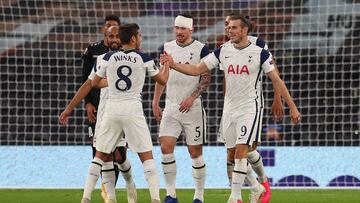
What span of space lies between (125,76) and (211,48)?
8153 millimetres

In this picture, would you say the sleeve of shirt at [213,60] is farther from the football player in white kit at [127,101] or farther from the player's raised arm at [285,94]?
the football player in white kit at [127,101]

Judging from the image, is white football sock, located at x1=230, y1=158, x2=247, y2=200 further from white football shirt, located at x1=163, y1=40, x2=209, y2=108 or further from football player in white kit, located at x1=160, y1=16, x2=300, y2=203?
white football shirt, located at x1=163, y1=40, x2=209, y2=108

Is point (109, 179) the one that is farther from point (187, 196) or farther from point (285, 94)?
point (187, 196)

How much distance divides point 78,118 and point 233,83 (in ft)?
23.7

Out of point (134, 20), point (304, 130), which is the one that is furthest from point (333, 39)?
point (134, 20)

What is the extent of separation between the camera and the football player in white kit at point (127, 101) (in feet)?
29.1

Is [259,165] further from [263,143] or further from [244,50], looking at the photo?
[263,143]

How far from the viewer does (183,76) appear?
1015 cm

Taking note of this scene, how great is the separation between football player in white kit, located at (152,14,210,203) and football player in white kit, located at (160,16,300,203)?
0.55 meters

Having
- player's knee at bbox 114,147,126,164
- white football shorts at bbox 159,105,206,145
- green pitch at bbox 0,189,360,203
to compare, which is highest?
white football shorts at bbox 159,105,206,145

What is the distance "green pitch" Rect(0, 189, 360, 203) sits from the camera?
11180mm

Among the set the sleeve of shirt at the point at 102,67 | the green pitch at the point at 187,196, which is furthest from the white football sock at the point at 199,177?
the sleeve of shirt at the point at 102,67

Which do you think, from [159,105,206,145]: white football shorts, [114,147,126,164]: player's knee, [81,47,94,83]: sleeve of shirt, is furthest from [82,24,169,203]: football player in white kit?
[81,47,94,83]: sleeve of shirt

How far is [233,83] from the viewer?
9.47 m
